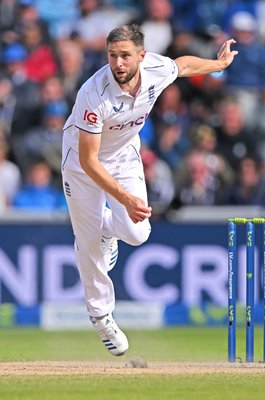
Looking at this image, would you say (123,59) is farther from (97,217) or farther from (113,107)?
(97,217)

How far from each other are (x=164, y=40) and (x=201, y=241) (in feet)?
10.1

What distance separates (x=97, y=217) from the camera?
25.6 feet

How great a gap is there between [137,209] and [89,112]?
673 millimetres

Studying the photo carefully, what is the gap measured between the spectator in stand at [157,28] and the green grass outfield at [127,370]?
4185 millimetres

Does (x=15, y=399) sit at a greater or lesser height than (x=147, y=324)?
greater

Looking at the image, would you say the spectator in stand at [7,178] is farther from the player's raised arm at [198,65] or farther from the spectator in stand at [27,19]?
the player's raised arm at [198,65]

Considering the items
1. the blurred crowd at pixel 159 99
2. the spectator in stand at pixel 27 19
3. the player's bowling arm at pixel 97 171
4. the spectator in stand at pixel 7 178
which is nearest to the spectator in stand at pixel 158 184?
the blurred crowd at pixel 159 99

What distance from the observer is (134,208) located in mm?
7086

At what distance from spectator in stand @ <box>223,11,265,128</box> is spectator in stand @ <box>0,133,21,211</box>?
9.44 feet

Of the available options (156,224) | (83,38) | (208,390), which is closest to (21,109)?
(83,38)

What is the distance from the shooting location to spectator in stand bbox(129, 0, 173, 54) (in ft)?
45.9

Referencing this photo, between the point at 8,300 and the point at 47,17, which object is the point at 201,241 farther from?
the point at 47,17

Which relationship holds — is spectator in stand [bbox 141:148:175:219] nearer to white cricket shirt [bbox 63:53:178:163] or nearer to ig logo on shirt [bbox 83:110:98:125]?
white cricket shirt [bbox 63:53:178:163]

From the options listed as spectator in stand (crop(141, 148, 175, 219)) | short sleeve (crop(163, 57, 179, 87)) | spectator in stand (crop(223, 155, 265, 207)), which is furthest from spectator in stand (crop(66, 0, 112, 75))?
short sleeve (crop(163, 57, 179, 87))
